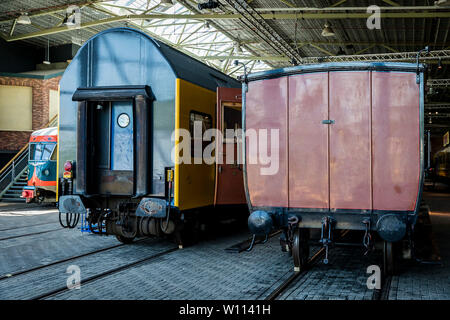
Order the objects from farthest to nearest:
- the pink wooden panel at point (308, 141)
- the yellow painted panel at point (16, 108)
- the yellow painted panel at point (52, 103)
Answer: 1. the yellow painted panel at point (52, 103)
2. the yellow painted panel at point (16, 108)
3. the pink wooden panel at point (308, 141)

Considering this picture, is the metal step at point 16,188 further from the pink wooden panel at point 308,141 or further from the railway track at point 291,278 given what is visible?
the pink wooden panel at point 308,141

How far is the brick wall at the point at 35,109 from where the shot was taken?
23.5 meters

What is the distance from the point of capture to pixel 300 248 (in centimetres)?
674

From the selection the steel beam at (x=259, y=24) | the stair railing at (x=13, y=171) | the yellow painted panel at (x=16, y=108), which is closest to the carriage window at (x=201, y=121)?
the steel beam at (x=259, y=24)

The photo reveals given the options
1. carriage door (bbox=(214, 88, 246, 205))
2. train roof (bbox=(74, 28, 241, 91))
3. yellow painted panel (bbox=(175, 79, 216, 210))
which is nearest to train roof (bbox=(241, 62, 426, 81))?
yellow painted panel (bbox=(175, 79, 216, 210))

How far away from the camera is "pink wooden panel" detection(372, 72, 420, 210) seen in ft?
19.8

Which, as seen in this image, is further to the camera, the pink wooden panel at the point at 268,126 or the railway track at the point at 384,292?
the pink wooden panel at the point at 268,126

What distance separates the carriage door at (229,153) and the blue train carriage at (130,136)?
20cm

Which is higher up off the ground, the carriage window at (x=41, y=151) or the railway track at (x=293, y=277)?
the carriage window at (x=41, y=151)

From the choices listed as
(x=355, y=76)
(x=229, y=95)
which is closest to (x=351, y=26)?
(x=229, y=95)

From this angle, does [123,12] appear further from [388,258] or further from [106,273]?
[388,258]

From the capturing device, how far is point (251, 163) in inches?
274
